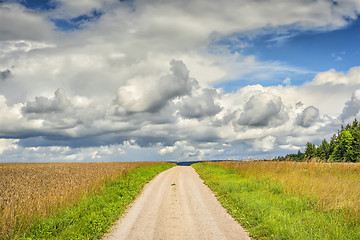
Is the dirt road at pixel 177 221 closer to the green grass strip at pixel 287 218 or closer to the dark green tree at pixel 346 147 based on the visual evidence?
the green grass strip at pixel 287 218

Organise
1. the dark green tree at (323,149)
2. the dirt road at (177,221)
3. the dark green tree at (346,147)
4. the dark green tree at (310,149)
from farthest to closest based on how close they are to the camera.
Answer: the dark green tree at (310,149)
the dark green tree at (323,149)
the dark green tree at (346,147)
the dirt road at (177,221)

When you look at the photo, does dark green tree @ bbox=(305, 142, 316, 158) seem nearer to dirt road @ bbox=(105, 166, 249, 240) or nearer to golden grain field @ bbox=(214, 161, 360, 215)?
golden grain field @ bbox=(214, 161, 360, 215)

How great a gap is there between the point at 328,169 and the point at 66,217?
65.6ft

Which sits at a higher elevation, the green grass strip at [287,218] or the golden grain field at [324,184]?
the golden grain field at [324,184]

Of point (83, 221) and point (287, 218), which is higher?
point (83, 221)

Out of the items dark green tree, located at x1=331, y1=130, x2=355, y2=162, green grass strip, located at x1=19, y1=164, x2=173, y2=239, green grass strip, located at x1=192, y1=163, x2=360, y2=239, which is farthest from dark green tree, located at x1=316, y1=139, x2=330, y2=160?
green grass strip, located at x1=19, y1=164, x2=173, y2=239

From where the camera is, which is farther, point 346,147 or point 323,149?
point 323,149

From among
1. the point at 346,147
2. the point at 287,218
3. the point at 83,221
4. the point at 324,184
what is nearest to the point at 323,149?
the point at 346,147

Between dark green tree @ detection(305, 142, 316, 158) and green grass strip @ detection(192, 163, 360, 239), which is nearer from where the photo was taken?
green grass strip @ detection(192, 163, 360, 239)

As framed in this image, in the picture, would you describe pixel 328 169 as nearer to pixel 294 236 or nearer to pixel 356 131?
pixel 294 236

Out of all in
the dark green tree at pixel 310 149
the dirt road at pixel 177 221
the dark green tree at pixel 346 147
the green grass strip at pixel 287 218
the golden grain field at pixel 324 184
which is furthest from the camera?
the dark green tree at pixel 310 149

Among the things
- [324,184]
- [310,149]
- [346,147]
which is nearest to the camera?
[324,184]

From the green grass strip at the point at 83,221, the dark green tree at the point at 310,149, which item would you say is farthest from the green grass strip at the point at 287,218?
the dark green tree at the point at 310,149

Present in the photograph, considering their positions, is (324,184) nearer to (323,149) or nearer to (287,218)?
(287,218)
